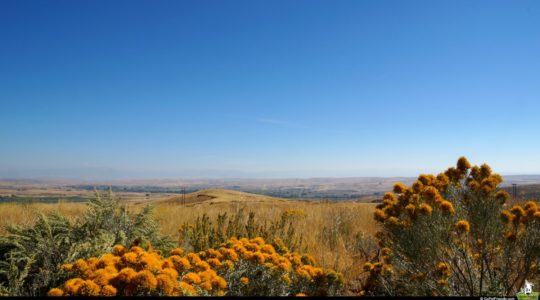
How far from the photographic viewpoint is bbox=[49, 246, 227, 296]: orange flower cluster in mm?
2676

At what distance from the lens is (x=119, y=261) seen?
3088 millimetres

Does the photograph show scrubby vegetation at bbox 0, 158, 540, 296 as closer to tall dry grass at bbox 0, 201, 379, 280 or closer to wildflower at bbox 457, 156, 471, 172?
wildflower at bbox 457, 156, 471, 172

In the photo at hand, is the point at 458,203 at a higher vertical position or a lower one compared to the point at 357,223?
higher

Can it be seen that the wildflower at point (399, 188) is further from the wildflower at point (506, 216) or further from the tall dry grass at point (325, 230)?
the tall dry grass at point (325, 230)

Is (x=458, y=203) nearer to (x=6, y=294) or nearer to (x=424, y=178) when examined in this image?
(x=424, y=178)

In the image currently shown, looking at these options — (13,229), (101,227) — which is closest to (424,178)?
(101,227)

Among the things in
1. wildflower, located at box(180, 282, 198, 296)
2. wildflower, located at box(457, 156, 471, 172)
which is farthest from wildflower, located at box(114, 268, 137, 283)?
wildflower, located at box(457, 156, 471, 172)

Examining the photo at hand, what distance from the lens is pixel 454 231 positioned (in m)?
4.02

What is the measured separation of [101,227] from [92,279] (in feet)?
9.39

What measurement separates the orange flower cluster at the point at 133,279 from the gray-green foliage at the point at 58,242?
1059 millimetres

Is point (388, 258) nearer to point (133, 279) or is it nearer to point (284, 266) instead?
point (284, 266)

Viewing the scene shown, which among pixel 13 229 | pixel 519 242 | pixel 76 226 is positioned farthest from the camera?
pixel 76 226

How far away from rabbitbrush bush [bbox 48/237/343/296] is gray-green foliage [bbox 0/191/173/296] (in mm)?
476

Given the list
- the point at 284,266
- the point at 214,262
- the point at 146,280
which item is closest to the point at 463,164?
the point at 284,266
